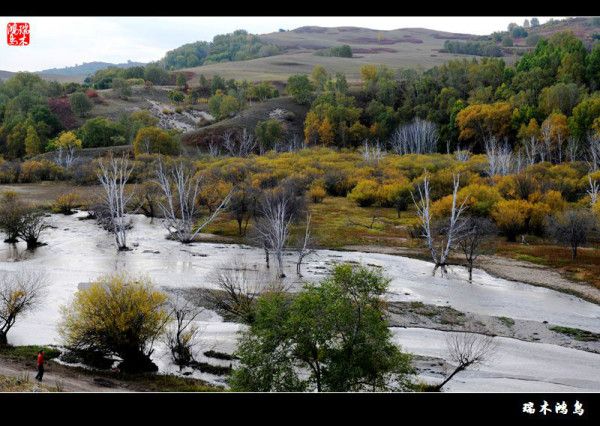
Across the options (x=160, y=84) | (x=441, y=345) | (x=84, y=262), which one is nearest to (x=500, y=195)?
(x=441, y=345)

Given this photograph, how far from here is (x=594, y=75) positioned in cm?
7450

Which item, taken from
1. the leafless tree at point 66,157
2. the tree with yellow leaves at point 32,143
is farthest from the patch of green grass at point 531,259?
the tree with yellow leaves at point 32,143

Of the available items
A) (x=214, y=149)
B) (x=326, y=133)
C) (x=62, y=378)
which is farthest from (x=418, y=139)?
(x=62, y=378)

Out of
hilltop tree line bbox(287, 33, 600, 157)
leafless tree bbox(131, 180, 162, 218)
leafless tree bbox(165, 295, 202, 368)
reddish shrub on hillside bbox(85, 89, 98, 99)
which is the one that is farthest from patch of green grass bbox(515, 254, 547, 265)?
reddish shrub on hillside bbox(85, 89, 98, 99)

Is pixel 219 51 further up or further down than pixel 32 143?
further up

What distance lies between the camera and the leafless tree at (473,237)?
29.8 m

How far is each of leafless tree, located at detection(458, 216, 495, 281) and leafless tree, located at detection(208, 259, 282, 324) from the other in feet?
33.2

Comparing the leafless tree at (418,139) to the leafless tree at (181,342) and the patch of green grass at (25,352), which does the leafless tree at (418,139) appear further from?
the patch of green grass at (25,352)

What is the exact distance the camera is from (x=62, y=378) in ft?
53.7

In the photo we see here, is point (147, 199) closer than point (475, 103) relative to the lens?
Yes

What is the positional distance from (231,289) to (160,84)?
99.7 meters

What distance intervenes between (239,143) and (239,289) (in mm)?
60304

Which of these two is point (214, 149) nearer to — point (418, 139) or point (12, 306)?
point (418, 139)

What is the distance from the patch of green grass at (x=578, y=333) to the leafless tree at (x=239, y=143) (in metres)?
54.5
